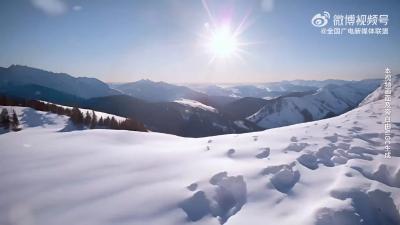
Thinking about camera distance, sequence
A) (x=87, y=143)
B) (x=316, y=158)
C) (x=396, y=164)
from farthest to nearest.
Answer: (x=87, y=143) < (x=316, y=158) < (x=396, y=164)

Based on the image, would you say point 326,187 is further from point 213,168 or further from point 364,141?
point 364,141

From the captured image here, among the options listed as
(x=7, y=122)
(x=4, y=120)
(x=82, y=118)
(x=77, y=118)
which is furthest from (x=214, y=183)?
(x=82, y=118)

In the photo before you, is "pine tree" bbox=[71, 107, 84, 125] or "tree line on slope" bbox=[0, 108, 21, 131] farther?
"pine tree" bbox=[71, 107, 84, 125]

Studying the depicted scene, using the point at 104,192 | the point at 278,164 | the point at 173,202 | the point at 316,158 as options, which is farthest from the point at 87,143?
the point at 316,158

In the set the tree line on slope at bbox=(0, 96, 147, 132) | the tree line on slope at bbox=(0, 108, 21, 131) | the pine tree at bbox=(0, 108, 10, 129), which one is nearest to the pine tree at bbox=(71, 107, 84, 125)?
the tree line on slope at bbox=(0, 96, 147, 132)

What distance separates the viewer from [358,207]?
9008 millimetres

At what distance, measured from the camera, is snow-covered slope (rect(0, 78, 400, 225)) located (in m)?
8.72

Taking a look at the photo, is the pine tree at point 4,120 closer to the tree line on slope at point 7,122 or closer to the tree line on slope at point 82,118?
the tree line on slope at point 7,122

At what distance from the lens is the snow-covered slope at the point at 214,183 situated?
8719 millimetres

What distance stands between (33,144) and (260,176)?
1567cm

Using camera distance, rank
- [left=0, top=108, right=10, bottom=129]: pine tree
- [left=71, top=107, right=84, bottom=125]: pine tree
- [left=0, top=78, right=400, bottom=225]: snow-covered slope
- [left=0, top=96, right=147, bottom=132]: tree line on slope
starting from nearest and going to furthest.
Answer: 1. [left=0, top=78, right=400, bottom=225]: snow-covered slope
2. [left=0, top=108, right=10, bottom=129]: pine tree
3. [left=71, top=107, right=84, bottom=125]: pine tree
4. [left=0, top=96, right=147, bottom=132]: tree line on slope

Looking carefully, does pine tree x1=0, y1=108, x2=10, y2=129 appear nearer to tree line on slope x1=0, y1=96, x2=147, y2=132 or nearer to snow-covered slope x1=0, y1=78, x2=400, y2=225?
tree line on slope x1=0, y1=96, x2=147, y2=132

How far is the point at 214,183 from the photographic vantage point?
34.2 ft

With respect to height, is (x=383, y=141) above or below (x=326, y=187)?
above
